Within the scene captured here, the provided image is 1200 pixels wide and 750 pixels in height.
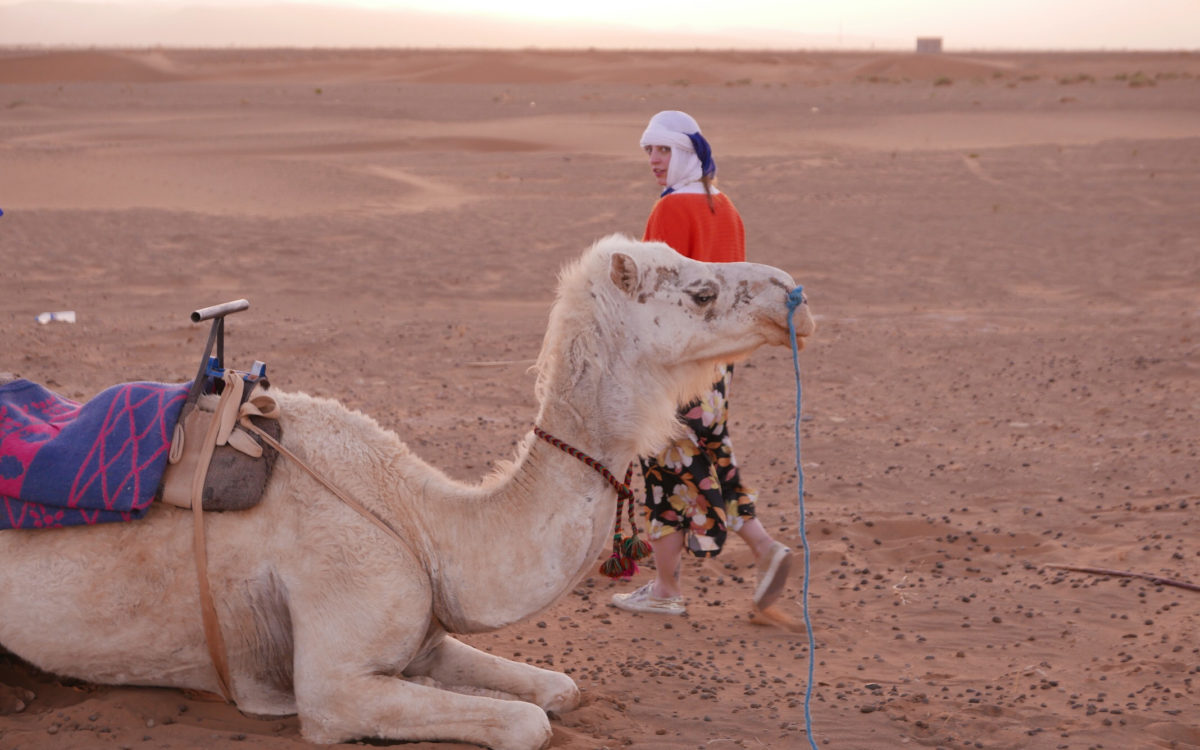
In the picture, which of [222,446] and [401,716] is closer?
[401,716]

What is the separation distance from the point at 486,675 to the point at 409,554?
27.6 inches

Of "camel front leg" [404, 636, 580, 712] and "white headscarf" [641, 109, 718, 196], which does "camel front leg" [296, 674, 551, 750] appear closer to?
"camel front leg" [404, 636, 580, 712]

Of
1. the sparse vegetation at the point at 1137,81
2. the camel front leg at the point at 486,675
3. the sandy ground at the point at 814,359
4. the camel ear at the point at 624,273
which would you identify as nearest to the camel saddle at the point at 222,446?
the sandy ground at the point at 814,359

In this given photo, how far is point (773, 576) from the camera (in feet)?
19.5

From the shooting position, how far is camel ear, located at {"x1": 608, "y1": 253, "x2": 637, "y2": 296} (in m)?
3.95

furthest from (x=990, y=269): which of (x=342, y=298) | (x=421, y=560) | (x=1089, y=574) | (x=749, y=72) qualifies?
(x=749, y=72)

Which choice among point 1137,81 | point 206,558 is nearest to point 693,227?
point 206,558

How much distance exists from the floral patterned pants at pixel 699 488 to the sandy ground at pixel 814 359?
0.49 metres

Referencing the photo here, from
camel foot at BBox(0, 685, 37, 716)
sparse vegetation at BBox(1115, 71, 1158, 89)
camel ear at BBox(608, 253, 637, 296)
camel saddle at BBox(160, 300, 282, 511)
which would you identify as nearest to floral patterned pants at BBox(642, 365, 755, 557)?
camel ear at BBox(608, 253, 637, 296)

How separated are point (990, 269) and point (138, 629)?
49.7ft

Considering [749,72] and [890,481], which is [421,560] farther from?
[749,72]

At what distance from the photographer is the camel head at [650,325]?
13.1 ft

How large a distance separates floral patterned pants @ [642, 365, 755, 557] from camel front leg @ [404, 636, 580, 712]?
1597 mm

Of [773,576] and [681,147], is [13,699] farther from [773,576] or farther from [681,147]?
[681,147]
